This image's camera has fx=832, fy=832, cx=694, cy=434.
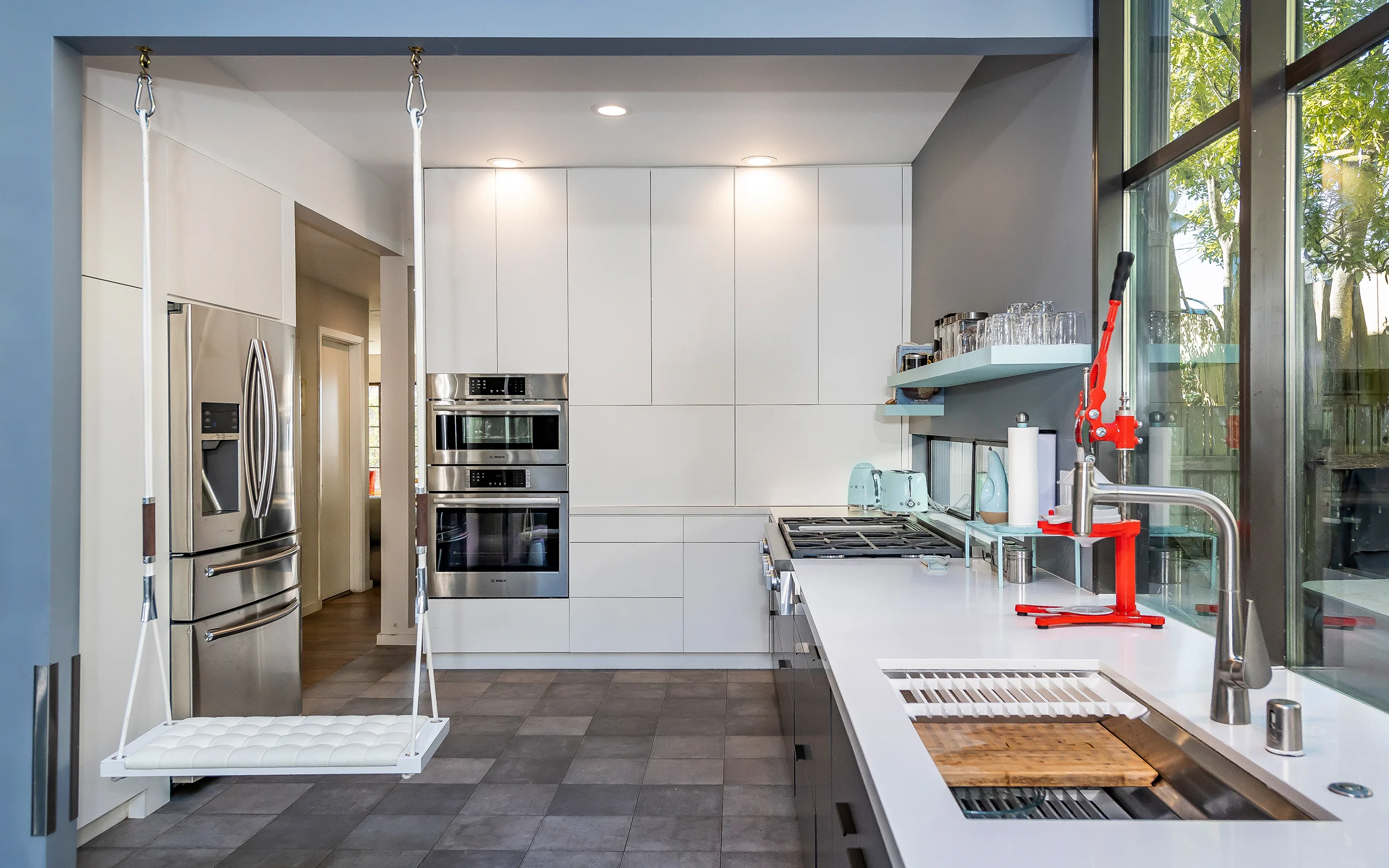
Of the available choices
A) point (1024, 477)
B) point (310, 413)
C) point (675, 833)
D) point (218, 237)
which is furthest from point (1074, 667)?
point (310, 413)

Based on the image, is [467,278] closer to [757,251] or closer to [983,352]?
[757,251]

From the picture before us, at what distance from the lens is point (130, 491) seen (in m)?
2.81

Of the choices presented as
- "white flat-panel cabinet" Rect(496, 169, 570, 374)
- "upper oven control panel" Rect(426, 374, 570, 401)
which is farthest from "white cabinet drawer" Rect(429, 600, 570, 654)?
"white flat-panel cabinet" Rect(496, 169, 570, 374)

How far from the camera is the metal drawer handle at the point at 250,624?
3111mm

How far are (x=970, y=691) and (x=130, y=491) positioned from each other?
2.75m

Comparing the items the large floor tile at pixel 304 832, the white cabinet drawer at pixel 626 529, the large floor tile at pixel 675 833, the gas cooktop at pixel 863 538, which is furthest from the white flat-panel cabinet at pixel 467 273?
the large floor tile at pixel 675 833

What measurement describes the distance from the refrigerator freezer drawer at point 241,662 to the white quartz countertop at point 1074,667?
2.30 meters

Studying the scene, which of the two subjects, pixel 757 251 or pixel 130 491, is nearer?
pixel 130 491

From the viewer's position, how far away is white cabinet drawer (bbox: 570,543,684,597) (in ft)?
14.4

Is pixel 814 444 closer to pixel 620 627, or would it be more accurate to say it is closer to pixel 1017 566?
pixel 620 627

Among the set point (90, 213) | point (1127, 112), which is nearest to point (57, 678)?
point (90, 213)

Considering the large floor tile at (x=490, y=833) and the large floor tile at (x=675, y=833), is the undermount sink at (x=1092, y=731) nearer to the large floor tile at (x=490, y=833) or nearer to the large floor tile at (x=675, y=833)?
the large floor tile at (x=675, y=833)

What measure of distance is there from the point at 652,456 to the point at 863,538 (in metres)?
1.62

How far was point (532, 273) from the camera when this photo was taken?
4531 mm
